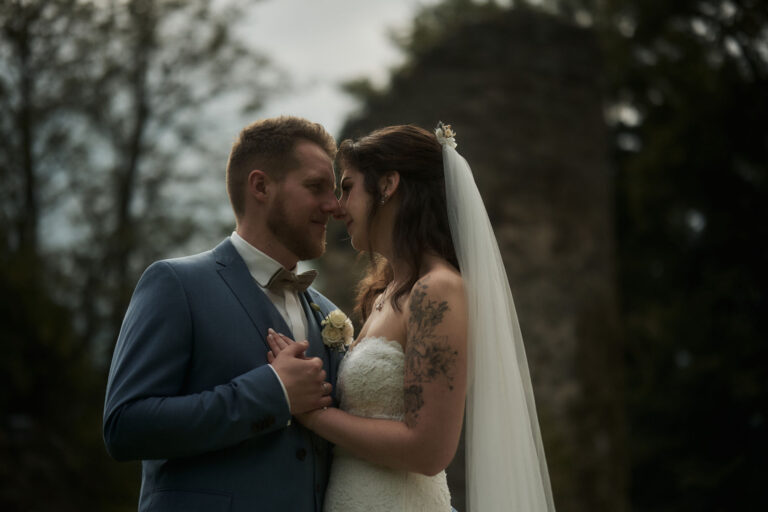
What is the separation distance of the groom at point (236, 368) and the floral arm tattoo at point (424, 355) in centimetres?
34

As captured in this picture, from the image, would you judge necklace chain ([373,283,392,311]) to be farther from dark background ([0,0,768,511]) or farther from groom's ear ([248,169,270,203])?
dark background ([0,0,768,511])

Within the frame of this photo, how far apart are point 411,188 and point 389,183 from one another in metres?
0.09

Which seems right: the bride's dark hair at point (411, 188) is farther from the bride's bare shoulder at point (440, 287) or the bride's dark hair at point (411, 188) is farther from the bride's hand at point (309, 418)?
the bride's hand at point (309, 418)

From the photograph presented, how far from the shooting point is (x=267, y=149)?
370 cm

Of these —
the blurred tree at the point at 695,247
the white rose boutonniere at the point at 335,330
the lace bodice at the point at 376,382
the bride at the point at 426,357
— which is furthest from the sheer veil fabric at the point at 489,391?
the blurred tree at the point at 695,247

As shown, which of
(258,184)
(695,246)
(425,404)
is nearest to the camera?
(425,404)

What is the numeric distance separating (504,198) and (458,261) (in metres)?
A: 6.84

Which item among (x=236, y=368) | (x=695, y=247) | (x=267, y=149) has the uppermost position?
(x=267, y=149)

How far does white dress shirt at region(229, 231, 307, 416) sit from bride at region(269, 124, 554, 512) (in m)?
0.23

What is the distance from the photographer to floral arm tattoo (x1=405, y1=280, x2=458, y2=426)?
3.22m

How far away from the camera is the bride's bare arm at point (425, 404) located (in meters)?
3.20

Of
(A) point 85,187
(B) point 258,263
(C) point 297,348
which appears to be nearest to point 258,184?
(B) point 258,263

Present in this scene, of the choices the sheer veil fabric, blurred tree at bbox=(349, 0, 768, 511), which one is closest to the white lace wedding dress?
the sheer veil fabric

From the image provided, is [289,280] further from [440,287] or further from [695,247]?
[695,247]
